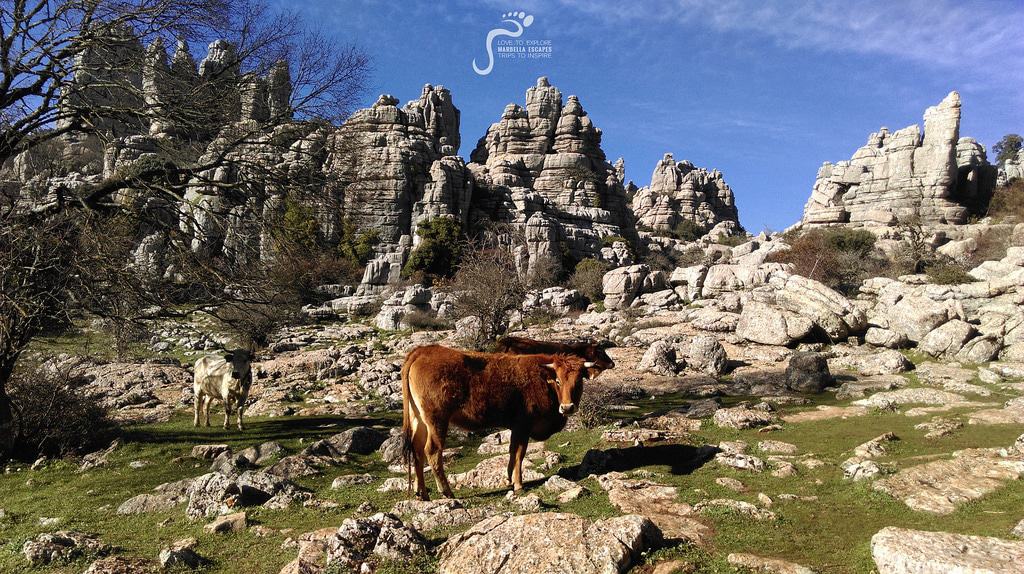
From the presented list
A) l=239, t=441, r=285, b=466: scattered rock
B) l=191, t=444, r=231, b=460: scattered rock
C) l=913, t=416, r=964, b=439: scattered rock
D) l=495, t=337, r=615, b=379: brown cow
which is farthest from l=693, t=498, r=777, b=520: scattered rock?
l=191, t=444, r=231, b=460: scattered rock

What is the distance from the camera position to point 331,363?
23.5 metres

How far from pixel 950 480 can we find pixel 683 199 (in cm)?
10464

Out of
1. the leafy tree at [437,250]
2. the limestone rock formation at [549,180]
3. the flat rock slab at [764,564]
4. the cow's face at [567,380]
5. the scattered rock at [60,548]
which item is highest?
the limestone rock formation at [549,180]

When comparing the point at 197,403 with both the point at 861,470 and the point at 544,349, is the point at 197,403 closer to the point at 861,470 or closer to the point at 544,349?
the point at 544,349

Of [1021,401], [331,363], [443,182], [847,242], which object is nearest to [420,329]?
[331,363]

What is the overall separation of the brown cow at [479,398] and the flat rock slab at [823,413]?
6494 mm

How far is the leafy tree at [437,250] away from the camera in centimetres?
4988

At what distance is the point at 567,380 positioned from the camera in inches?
314

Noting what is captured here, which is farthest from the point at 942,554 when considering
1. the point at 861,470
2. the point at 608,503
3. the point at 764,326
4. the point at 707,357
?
the point at 764,326

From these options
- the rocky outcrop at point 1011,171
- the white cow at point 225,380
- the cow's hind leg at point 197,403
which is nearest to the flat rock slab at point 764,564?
the white cow at point 225,380

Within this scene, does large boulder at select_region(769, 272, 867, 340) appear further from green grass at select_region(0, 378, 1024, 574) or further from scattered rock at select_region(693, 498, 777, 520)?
scattered rock at select_region(693, 498, 777, 520)

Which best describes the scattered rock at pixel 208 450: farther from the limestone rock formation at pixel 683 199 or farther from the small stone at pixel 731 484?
the limestone rock formation at pixel 683 199

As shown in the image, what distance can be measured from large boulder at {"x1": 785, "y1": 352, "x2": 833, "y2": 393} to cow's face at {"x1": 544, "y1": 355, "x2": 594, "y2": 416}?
11.0 metres

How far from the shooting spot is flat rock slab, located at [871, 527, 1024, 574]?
396 centimetres
